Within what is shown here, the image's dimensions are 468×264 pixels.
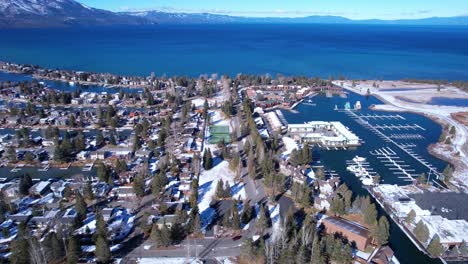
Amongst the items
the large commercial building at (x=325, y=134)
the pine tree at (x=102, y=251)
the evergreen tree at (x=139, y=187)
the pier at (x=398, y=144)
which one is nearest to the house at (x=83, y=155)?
the evergreen tree at (x=139, y=187)

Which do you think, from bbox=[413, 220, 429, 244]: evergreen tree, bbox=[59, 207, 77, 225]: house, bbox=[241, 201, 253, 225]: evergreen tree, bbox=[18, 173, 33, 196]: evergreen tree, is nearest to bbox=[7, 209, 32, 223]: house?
bbox=[59, 207, 77, 225]: house

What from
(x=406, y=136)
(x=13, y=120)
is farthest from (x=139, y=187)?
(x=406, y=136)

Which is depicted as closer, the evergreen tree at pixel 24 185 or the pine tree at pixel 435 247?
the pine tree at pixel 435 247

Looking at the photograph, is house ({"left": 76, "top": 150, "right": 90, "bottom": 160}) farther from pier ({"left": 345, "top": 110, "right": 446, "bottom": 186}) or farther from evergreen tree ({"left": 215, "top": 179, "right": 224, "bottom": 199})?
pier ({"left": 345, "top": 110, "right": 446, "bottom": 186})

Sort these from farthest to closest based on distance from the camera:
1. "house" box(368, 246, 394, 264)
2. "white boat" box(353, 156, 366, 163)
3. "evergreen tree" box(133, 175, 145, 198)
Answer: "white boat" box(353, 156, 366, 163) → "evergreen tree" box(133, 175, 145, 198) → "house" box(368, 246, 394, 264)

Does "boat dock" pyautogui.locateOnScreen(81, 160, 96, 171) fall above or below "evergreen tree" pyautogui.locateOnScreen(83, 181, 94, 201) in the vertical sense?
below

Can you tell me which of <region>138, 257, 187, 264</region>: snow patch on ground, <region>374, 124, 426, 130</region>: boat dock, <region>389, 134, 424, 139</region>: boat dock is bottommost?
<region>138, 257, 187, 264</region>: snow patch on ground

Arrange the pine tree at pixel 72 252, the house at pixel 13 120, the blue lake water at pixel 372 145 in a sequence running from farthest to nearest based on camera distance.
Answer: the house at pixel 13 120, the blue lake water at pixel 372 145, the pine tree at pixel 72 252

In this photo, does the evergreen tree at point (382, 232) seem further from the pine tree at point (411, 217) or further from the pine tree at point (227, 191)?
the pine tree at point (227, 191)
